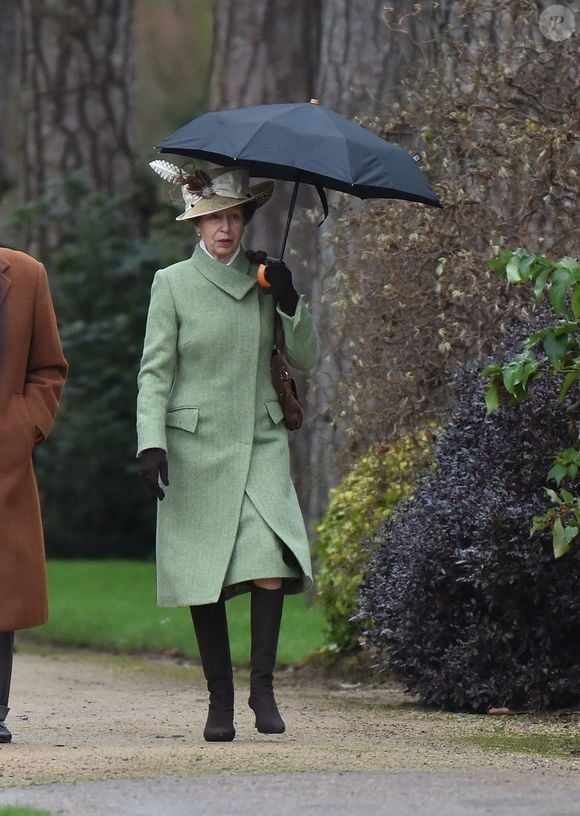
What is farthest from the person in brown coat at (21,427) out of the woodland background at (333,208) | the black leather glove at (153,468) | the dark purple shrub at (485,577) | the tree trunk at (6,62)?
the tree trunk at (6,62)

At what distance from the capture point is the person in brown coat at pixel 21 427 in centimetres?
616

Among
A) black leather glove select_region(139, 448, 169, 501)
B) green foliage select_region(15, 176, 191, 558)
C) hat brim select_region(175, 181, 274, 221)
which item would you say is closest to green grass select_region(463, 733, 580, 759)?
black leather glove select_region(139, 448, 169, 501)

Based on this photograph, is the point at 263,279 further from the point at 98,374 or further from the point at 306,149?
the point at 98,374

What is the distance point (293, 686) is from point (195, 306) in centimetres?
345

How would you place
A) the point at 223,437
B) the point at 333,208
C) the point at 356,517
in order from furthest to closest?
the point at 333,208 → the point at 356,517 → the point at 223,437

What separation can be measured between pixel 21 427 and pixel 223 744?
1.30 meters

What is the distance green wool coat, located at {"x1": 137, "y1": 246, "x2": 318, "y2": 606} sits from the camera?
6.09m

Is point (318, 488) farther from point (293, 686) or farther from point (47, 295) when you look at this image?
point (47, 295)

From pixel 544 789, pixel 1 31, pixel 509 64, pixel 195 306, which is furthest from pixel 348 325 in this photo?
pixel 1 31

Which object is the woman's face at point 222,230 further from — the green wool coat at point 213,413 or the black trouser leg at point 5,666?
the black trouser leg at point 5,666

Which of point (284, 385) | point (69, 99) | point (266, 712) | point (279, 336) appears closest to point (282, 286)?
point (279, 336)

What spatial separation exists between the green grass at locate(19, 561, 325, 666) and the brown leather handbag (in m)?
3.49

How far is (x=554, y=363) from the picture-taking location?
6.22 meters

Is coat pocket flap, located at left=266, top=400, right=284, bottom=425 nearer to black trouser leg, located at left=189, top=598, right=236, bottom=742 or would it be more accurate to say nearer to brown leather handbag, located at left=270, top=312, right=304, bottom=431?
brown leather handbag, located at left=270, top=312, right=304, bottom=431
